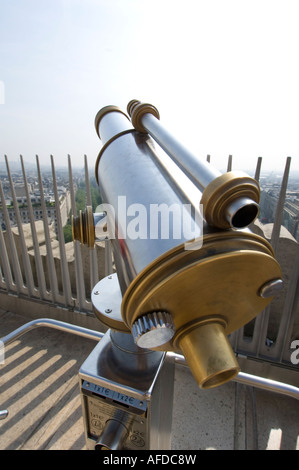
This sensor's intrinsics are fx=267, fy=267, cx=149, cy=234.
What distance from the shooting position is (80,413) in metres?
1.17

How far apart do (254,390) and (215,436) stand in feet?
1.06

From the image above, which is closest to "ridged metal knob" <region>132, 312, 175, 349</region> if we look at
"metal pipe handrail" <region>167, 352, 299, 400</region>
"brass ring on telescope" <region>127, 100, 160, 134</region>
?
"metal pipe handrail" <region>167, 352, 299, 400</region>

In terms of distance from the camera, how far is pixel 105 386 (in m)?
0.43

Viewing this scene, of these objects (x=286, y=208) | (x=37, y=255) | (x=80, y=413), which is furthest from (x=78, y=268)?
(x=286, y=208)

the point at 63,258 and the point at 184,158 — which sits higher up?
the point at 184,158

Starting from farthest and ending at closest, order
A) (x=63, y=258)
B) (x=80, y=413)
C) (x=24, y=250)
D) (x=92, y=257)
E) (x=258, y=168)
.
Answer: (x=24, y=250) → (x=63, y=258) → (x=92, y=257) → (x=80, y=413) → (x=258, y=168)

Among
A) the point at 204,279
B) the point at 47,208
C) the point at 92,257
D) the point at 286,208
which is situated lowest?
the point at 92,257

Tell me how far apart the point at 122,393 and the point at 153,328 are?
0.73ft

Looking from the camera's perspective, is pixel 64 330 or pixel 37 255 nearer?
pixel 64 330

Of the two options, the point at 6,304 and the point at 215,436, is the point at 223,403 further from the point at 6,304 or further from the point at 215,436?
the point at 6,304

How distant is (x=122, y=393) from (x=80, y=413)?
95 cm

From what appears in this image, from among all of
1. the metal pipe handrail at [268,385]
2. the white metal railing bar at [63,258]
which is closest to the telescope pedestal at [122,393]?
the metal pipe handrail at [268,385]

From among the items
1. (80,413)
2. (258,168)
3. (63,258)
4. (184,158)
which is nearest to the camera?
(184,158)

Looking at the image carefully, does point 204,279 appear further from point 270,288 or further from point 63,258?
point 63,258
